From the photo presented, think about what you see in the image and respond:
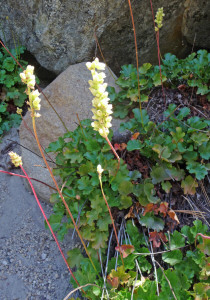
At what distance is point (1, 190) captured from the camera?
2.81m

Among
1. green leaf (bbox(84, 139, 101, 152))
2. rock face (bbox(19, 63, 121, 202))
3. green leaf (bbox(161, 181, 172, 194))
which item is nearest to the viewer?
green leaf (bbox(161, 181, 172, 194))

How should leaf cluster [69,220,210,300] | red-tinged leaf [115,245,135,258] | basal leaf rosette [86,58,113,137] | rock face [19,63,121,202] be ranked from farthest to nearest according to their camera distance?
rock face [19,63,121,202]
red-tinged leaf [115,245,135,258]
leaf cluster [69,220,210,300]
basal leaf rosette [86,58,113,137]

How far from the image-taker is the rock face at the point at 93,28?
2783 millimetres

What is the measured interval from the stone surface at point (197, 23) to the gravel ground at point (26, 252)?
2.23 m

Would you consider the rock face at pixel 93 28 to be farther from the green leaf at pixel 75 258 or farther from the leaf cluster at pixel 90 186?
the green leaf at pixel 75 258

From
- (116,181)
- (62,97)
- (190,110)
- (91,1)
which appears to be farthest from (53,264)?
(91,1)

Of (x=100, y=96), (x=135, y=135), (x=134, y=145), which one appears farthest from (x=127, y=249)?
(x=100, y=96)

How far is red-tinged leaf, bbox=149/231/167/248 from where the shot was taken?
1.88 meters

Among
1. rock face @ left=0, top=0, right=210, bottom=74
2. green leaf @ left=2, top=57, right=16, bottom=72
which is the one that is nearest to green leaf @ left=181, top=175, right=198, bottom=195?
rock face @ left=0, top=0, right=210, bottom=74

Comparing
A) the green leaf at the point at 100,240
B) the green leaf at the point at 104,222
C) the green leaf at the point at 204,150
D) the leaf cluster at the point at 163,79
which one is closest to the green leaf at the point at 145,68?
the leaf cluster at the point at 163,79

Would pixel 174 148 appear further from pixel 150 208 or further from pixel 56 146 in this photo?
pixel 56 146

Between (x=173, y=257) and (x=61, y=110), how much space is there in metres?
1.54

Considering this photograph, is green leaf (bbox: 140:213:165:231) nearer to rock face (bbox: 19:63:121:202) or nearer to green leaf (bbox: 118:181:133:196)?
green leaf (bbox: 118:181:133:196)

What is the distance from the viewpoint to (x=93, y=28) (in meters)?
2.84
